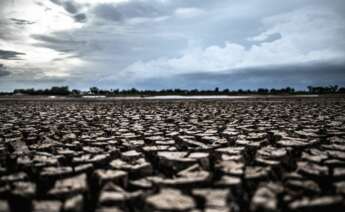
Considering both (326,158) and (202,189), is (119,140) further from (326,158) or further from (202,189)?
(326,158)

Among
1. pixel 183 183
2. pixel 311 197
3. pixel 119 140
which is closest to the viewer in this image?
pixel 311 197

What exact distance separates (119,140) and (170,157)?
1.06 m

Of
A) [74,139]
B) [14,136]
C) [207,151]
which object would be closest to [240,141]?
[207,151]

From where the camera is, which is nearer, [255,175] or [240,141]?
[255,175]

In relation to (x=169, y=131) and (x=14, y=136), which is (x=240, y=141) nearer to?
(x=169, y=131)

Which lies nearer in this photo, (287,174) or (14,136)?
(287,174)

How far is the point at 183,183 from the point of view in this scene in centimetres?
166

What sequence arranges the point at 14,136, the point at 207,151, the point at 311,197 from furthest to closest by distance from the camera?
the point at 14,136
the point at 207,151
the point at 311,197

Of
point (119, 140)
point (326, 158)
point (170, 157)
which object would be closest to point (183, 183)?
point (170, 157)

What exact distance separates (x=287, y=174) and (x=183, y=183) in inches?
27.9

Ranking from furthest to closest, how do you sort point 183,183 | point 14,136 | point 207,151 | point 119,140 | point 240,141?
point 14,136
point 119,140
point 240,141
point 207,151
point 183,183

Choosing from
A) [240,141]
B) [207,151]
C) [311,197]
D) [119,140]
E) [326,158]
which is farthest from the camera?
[119,140]

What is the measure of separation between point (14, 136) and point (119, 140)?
4.83 feet

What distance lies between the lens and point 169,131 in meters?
3.80
